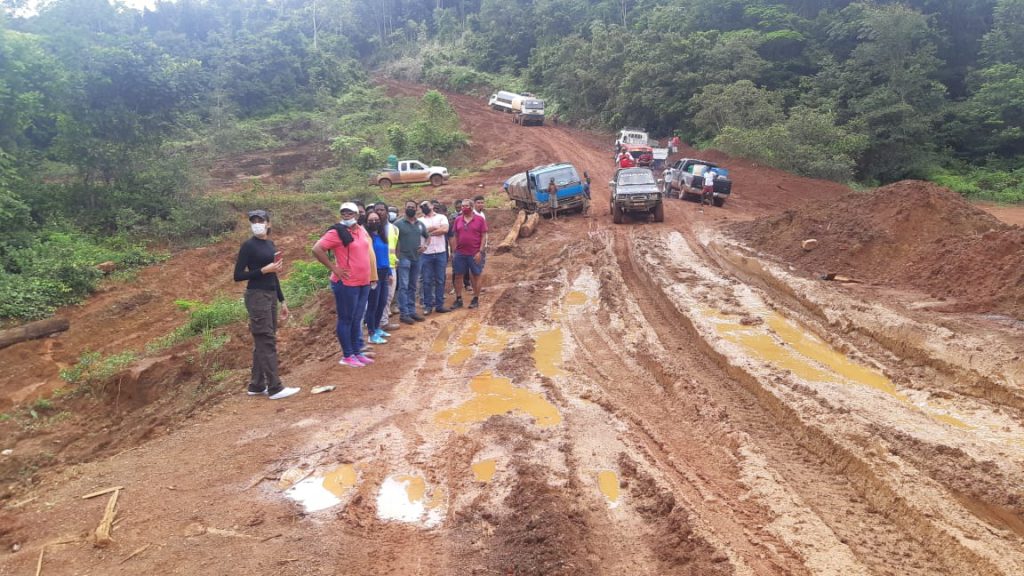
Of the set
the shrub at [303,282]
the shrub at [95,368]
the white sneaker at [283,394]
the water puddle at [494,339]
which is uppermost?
the white sneaker at [283,394]

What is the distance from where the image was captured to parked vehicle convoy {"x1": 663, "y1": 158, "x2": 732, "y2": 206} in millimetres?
20953

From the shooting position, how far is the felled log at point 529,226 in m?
17.0

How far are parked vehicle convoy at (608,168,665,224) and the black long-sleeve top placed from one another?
13068 mm

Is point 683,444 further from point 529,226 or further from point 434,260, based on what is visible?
point 529,226

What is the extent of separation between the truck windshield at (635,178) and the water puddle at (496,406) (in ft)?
41.6

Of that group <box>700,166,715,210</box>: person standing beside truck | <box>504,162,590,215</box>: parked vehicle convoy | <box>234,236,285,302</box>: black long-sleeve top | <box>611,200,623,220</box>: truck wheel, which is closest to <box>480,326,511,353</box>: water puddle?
<box>234,236,285,302</box>: black long-sleeve top

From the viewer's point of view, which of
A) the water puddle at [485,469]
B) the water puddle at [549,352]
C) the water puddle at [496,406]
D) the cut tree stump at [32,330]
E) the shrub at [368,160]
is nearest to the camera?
the water puddle at [485,469]

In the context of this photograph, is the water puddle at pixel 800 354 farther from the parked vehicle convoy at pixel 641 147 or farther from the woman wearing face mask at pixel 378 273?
the parked vehicle convoy at pixel 641 147

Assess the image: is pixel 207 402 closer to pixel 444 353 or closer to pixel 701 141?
pixel 444 353

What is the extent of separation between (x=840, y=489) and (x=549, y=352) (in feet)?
13.4

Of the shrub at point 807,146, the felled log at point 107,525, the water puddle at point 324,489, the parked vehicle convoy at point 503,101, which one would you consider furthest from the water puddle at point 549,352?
the parked vehicle convoy at point 503,101

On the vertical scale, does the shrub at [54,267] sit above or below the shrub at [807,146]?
below

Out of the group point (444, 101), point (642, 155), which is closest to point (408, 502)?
point (642, 155)

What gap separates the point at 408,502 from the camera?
4.33m
